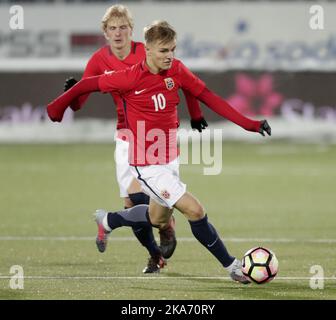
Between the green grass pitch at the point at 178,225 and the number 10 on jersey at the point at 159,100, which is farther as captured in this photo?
the number 10 on jersey at the point at 159,100

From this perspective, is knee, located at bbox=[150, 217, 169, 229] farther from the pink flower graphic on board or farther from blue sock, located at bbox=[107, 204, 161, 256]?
the pink flower graphic on board

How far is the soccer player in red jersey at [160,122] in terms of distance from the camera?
8.75 meters

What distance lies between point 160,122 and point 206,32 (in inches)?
817

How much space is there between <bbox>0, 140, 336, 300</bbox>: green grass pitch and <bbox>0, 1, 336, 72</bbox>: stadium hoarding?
4.49 m

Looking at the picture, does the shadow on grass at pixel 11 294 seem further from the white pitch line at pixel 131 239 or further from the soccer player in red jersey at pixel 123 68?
the white pitch line at pixel 131 239

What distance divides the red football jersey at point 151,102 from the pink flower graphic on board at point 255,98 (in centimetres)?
1495

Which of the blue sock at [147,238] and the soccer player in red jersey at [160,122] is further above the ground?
the soccer player in red jersey at [160,122]

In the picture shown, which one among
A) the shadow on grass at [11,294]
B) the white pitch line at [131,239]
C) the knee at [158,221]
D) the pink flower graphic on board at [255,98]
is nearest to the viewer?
the shadow on grass at [11,294]

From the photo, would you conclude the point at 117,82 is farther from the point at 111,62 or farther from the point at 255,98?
the point at 255,98

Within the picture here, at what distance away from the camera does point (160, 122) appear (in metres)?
8.84

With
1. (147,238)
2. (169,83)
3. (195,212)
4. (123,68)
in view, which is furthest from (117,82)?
(147,238)

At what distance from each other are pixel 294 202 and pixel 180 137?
8465mm

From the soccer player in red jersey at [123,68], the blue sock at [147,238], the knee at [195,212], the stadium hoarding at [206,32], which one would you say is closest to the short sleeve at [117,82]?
the soccer player in red jersey at [123,68]
